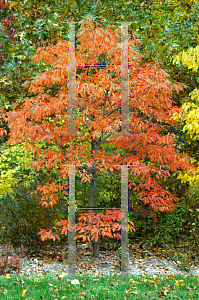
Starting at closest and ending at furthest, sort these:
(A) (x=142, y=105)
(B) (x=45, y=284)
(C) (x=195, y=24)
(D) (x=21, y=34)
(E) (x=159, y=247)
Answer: (B) (x=45, y=284)
(A) (x=142, y=105)
(E) (x=159, y=247)
(C) (x=195, y=24)
(D) (x=21, y=34)

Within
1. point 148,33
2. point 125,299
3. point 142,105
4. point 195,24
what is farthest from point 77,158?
point 148,33

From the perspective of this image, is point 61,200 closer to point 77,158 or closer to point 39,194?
point 39,194

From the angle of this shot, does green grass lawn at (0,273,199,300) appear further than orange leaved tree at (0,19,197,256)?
No

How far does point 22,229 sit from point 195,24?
19.5 feet

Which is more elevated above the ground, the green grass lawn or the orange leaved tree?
the orange leaved tree

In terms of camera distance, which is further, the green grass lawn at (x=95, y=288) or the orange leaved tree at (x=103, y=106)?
the orange leaved tree at (x=103, y=106)

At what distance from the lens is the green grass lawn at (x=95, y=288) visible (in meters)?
3.68

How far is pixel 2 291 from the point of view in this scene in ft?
12.4

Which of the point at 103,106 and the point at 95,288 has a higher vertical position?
the point at 103,106

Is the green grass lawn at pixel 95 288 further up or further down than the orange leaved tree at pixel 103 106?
further down

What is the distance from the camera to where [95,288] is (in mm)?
3900

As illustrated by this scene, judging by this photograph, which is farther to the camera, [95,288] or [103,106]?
[103,106]

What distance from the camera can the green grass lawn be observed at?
145 inches

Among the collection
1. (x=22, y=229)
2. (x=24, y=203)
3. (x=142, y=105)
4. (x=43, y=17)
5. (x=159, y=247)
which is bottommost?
(x=159, y=247)
